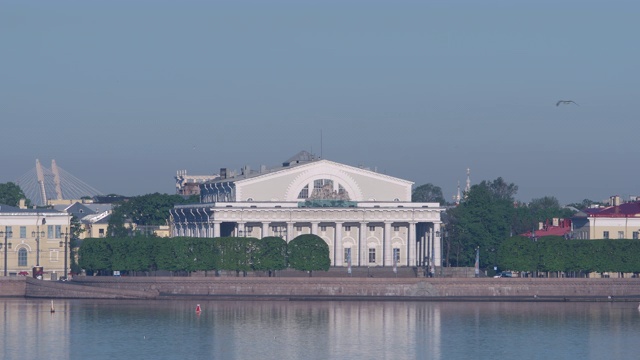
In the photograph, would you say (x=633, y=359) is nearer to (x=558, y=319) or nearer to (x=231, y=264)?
(x=558, y=319)

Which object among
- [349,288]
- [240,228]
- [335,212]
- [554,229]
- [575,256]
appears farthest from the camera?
[554,229]

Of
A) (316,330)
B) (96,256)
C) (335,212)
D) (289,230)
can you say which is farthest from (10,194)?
(316,330)

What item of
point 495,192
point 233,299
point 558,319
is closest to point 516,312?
point 558,319

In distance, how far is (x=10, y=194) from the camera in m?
140

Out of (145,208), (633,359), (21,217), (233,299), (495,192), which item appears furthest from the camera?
(495,192)

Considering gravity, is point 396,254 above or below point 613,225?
below

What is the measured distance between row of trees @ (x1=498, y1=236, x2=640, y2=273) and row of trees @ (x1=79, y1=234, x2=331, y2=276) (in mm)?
11636

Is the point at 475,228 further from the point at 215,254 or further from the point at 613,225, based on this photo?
the point at 215,254

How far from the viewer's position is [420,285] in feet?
328

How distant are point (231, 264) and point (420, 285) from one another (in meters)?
11.6

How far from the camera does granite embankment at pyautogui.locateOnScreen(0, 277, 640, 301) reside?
98881 millimetres

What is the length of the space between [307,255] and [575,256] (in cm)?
1574

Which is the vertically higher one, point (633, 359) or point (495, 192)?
point (495, 192)

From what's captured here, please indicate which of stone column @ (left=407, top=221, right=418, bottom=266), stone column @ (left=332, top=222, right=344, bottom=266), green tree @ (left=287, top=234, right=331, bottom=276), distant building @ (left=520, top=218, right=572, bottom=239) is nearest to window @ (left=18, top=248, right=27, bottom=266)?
green tree @ (left=287, top=234, right=331, bottom=276)
